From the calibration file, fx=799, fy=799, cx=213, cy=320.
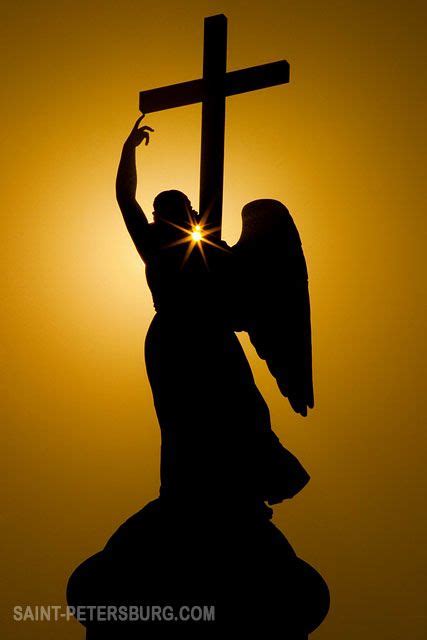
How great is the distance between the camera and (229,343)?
1.80 metres

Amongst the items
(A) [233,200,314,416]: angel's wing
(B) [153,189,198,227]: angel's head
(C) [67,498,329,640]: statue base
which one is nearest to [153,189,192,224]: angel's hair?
(B) [153,189,198,227]: angel's head

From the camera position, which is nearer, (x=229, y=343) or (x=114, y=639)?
(x=114, y=639)

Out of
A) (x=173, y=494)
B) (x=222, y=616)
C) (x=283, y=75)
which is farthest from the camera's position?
(x=283, y=75)

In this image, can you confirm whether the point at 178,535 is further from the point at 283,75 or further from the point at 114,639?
the point at 283,75

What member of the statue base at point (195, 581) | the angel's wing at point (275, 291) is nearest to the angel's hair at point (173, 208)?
the angel's wing at point (275, 291)

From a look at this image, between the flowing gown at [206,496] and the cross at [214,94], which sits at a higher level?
the cross at [214,94]

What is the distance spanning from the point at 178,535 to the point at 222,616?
0.19 meters

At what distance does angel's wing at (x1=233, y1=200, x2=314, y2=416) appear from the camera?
71.7 inches

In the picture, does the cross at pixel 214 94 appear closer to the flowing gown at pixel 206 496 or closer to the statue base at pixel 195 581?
the flowing gown at pixel 206 496

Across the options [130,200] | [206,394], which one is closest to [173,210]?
[130,200]

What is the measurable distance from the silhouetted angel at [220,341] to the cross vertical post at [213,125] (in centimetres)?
3

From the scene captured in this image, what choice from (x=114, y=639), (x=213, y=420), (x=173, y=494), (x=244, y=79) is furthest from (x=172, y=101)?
(x=114, y=639)

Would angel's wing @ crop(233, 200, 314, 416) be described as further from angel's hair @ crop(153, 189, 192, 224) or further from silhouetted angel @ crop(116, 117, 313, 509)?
angel's hair @ crop(153, 189, 192, 224)

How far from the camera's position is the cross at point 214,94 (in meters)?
1.88
